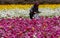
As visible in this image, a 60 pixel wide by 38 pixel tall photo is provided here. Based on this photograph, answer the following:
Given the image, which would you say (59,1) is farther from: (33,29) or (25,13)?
(33,29)

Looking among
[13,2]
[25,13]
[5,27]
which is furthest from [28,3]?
[5,27]

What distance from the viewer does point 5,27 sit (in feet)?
24.7

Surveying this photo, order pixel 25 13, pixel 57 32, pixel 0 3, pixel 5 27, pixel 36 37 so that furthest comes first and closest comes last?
pixel 0 3, pixel 25 13, pixel 5 27, pixel 57 32, pixel 36 37

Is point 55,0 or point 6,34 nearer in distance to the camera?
point 6,34

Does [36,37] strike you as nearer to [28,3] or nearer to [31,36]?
[31,36]

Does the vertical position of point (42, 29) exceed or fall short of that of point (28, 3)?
it exceeds it

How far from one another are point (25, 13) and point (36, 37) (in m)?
14.4

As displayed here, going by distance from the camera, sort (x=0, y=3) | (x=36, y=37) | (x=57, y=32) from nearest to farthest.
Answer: (x=36, y=37)
(x=57, y=32)
(x=0, y=3)

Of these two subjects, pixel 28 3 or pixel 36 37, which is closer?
pixel 36 37

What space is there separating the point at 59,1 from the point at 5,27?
70.0ft

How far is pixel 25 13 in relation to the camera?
20.6m

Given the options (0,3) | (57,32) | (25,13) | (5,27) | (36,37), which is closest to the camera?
(36,37)

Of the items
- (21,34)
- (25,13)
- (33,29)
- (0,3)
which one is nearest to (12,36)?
(21,34)

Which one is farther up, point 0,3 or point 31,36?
point 31,36
